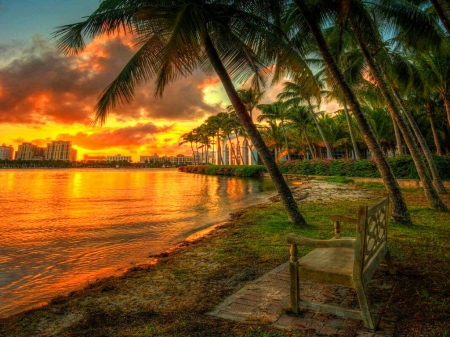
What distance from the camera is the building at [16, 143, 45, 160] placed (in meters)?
186

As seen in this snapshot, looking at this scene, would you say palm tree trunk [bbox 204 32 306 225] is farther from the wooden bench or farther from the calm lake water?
the wooden bench

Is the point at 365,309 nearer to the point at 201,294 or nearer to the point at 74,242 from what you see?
the point at 201,294

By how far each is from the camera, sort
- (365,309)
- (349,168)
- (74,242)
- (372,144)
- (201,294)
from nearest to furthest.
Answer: (365,309) < (201,294) < (74,242) < (372,144) < (349,168)

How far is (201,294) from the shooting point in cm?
327

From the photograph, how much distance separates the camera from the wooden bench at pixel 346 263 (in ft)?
7.61

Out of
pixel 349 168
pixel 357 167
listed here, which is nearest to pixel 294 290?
pixel 357 167

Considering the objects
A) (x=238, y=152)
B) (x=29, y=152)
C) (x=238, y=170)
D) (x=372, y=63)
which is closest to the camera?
(x=372, y=63)

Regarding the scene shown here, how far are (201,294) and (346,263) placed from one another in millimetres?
1656

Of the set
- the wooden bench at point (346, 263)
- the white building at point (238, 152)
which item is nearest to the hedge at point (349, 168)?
the white building at point (238, 152)

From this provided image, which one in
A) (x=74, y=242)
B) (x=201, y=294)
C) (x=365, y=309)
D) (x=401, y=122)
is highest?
(x=401, y=122)

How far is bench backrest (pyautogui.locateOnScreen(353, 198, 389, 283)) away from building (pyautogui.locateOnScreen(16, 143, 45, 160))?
723ft

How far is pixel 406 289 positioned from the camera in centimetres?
310

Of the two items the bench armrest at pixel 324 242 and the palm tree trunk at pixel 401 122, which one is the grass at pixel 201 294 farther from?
the palm tree trunk at pixel 401 122

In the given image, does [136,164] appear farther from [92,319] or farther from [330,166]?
[92,319]
